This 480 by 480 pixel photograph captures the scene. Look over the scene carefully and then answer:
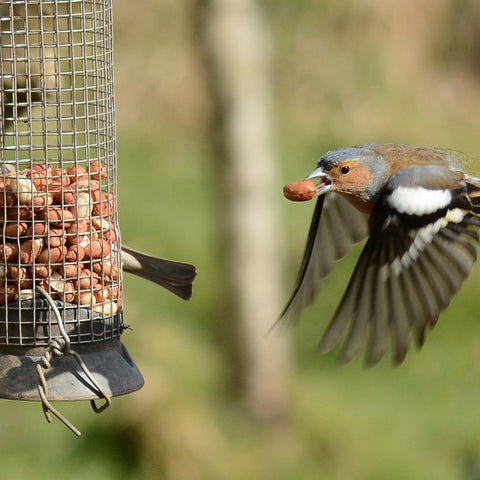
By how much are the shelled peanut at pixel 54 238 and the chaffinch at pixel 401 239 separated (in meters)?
0.89

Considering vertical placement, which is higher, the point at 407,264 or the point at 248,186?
the point at 407,264

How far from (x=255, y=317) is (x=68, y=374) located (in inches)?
162

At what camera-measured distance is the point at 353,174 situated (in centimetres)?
414

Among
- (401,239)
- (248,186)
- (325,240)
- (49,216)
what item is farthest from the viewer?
(248,186)

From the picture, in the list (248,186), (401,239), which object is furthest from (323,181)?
(248,186)

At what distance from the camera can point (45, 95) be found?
3568mm

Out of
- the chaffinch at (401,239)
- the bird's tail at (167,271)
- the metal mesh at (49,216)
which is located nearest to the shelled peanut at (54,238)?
the metal mesh at (49,216)

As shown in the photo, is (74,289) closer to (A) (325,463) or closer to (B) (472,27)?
(A) (325,463)

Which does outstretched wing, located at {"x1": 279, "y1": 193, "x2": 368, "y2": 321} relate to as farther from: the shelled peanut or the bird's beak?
the shelled peanut

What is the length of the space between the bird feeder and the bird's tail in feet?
0.62

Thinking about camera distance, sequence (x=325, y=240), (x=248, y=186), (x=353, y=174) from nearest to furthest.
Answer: (x=353, y=174)
(x=325, y=240)
(x=248, y=186)

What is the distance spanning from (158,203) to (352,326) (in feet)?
24.3

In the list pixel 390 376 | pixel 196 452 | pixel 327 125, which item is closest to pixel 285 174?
pixel 327 125

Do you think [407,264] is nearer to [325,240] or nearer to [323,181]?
[323,181]
